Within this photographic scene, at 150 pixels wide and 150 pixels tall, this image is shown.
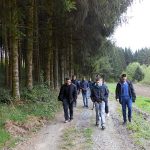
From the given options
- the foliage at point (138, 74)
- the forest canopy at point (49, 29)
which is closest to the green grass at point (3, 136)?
the forest canopy at point (49, 29)

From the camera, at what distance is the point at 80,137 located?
1407 centimetres

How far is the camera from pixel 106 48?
3938cm

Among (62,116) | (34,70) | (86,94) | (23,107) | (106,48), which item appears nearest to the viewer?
(23,107)

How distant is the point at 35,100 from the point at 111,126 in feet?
17.6

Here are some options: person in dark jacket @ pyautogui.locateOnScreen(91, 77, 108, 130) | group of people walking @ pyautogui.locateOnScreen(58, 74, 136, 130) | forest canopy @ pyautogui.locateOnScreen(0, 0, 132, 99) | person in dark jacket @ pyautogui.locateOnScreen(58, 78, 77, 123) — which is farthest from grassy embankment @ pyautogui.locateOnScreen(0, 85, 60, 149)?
person in dark jacket @ pyautogui.locateOnScreen(91, 77, 108, 130)

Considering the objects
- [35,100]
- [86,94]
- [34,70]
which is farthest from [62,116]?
[34,70]

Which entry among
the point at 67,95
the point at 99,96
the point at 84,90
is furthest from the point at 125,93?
the point at 84,90

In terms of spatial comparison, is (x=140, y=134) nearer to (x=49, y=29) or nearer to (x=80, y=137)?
(x=80, y=137)

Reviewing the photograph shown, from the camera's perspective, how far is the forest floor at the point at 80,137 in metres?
12.5

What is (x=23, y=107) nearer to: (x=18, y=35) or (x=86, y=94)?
(x=18, y=35)

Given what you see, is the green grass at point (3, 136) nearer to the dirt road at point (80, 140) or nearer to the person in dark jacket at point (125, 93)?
the dirt road at point (80, 140)

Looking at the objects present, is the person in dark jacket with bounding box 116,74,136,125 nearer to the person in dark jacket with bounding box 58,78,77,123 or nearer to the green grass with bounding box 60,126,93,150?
the person in dark jacket with bounding box 58,78,77,123

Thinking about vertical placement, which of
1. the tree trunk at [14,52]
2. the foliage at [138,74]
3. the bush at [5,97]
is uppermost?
the tree trunk at [14,52]

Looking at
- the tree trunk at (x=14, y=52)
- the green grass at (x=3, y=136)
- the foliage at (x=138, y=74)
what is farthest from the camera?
the foliage at (x=138, y=74)
